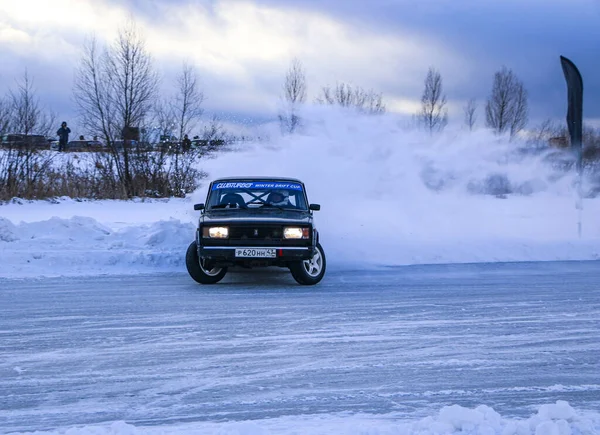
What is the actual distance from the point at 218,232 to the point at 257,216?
0.66 meters

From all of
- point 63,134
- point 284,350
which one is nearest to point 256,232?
point 284,350

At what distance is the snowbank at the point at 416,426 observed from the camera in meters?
4.40

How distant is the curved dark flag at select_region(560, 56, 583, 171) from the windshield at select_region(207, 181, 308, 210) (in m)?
8.20

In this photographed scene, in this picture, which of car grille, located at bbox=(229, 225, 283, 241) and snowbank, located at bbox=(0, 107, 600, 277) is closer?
car grille, located at bbox=(229, 225, 283, 241)

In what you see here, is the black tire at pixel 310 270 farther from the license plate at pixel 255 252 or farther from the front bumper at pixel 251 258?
the license plate at pixel 255 252

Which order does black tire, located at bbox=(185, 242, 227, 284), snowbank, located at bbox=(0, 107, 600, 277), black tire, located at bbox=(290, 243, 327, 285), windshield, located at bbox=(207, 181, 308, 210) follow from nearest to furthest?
black tire, located at bbox=(290, 243, 327, 285)
black tire, located at bbox=(185, 242, 227, 284)
windshield, located at bbox=(207, 181, 308, 210)
snowbank, located at bbox=(0, 107, 600, 277)

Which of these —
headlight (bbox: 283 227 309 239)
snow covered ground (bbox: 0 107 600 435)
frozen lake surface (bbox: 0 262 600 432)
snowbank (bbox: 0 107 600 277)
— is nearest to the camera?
frozen lake surface (bbox: 0 262 600 432)

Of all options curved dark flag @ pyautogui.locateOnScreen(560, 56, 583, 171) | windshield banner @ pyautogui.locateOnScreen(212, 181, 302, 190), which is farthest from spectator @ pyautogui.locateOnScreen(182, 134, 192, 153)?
windshield banner @ pyautogui.locateOnScreen(212, 181, 302, 190)

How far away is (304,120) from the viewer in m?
22.0

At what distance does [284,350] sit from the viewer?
6.95m

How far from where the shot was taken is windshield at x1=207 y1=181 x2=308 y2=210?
481 inches

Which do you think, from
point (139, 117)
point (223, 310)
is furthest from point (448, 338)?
point (139, 117)

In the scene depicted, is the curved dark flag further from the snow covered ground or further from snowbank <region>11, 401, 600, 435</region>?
snowbank <region>11, 401, 600, 435</region>

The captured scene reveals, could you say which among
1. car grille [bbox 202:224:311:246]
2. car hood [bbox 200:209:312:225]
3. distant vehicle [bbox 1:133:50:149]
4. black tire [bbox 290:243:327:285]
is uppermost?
distant vehicle [bbox 1:133:50:149]
